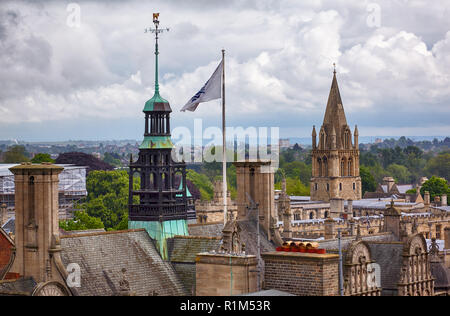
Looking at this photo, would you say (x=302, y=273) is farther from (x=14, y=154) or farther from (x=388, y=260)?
(x=14, y=154)

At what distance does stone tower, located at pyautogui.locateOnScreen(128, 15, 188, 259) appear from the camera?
5797cm

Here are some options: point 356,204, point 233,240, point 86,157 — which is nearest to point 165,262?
point 233,240

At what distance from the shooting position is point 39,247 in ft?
156

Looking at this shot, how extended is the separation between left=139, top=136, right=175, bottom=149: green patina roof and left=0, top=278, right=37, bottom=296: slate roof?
1386 cm

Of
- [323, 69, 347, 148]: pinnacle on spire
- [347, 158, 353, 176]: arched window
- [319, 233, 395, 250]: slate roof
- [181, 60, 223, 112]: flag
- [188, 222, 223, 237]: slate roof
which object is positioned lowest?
[319, 233, 395, 250]: slate roof

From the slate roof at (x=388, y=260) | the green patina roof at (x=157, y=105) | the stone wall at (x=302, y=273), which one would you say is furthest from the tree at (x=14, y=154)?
the stone wall at (x=302, y=273)

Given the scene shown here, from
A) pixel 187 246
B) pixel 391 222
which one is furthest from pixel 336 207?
pixel 187 246

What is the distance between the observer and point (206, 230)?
6253 centimetres

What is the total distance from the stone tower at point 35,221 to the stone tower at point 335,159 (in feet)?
460

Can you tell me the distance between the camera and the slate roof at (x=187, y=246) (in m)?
53.8

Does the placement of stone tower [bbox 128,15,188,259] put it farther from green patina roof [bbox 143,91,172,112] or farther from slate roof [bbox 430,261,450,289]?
slate roof [bbox 430,261,450,289]

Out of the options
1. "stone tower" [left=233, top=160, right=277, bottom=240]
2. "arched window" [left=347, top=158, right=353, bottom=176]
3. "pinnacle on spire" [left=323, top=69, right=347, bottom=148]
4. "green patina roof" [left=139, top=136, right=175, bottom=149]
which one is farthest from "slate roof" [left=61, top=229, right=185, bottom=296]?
"arched window" [left=347, top=158, right=353, bottom=176]

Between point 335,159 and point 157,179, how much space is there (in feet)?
437
